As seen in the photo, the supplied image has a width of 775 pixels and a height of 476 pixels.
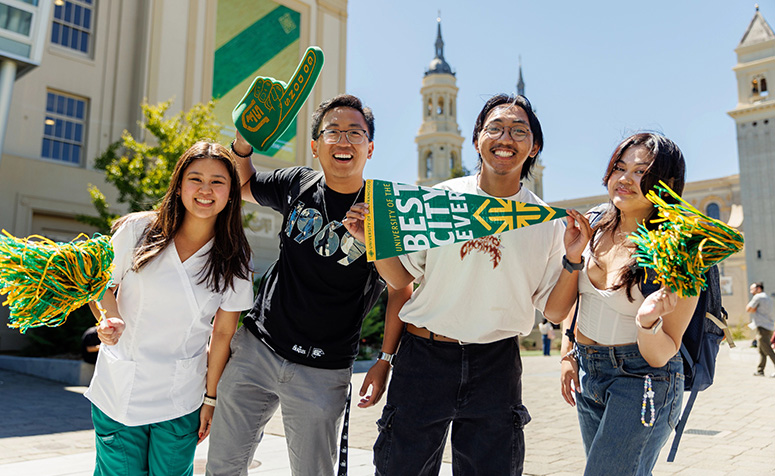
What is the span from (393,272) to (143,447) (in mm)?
1449

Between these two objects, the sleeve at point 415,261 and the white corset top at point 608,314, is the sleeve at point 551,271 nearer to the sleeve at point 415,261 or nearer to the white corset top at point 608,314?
the white corset top at point 608,314

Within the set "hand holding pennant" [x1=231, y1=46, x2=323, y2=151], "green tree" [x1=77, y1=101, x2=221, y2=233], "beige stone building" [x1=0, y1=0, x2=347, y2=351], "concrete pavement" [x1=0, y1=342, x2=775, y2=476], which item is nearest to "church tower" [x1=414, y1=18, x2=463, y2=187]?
"beige stone building" [x1=0, y1=0, x2=347, y2=351]

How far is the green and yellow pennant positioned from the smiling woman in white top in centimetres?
85

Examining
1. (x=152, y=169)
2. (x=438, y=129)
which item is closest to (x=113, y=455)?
(x=152, y=169)

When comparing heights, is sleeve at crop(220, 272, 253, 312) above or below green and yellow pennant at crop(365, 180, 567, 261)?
below

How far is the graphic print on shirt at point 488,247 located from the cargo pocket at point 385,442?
2.62 ft

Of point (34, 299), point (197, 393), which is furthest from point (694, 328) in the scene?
point (34, 299)

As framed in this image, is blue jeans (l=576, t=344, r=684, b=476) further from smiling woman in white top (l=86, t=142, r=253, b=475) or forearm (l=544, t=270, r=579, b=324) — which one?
smiling woman in white top (l=86, t=142, r=253, b=475)

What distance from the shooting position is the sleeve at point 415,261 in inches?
111

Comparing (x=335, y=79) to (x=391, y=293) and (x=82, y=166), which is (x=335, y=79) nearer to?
(x=82, y=166)

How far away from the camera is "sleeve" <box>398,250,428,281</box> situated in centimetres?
281

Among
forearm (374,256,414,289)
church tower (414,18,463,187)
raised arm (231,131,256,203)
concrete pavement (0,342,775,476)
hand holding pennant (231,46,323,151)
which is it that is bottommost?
concrete pavement (0,342,775,476)

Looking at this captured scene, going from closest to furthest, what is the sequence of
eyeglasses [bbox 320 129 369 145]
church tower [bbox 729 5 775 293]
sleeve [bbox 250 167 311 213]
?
eyeglasses [bbox 320 129 369 145] → sleeve [bbox 250 167 311 213] → church tower [bbox 729 5 775 293]

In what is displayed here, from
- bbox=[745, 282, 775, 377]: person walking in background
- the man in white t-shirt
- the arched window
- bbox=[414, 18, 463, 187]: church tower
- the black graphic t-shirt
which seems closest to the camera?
the man in white t-shirt
